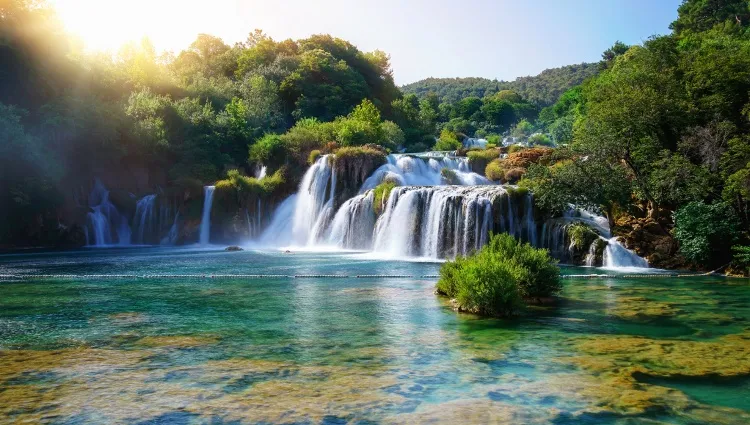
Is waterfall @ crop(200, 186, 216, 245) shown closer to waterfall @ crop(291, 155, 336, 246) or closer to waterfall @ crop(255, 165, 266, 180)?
waterfall @ crop(255, 165, 266, 180)

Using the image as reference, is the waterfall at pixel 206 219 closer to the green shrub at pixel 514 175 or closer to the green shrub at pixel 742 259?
the green shrub at pixel 514 175

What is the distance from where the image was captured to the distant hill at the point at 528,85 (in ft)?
482

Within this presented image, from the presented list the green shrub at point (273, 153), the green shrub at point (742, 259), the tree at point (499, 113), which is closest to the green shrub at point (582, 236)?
the green shrub at point (742, 259)

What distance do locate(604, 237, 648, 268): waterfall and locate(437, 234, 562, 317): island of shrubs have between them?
10.3 metres

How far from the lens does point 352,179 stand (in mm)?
39188

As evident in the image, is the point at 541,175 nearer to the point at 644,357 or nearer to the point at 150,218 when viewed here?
the point at 644,357

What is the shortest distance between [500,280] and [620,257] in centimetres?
1434

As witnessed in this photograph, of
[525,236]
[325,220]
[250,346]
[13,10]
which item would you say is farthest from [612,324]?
[13,10]

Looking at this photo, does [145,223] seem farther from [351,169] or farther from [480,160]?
[480,160]

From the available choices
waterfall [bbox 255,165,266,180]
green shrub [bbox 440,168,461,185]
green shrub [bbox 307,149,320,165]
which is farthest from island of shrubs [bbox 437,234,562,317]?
waterfall [bbox 255,165,266,180]

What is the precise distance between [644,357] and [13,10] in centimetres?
4436

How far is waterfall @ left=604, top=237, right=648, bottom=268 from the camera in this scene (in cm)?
2456

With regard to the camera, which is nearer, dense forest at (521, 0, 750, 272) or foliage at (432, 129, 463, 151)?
dense forest at (521, 0, 750, 272)

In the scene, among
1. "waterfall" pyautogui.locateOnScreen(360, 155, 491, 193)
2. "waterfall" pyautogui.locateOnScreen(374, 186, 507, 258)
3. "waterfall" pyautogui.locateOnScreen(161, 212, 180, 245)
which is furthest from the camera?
"waterfall" pyautogui.locateOnScreen(161, 212, 180, 245)
